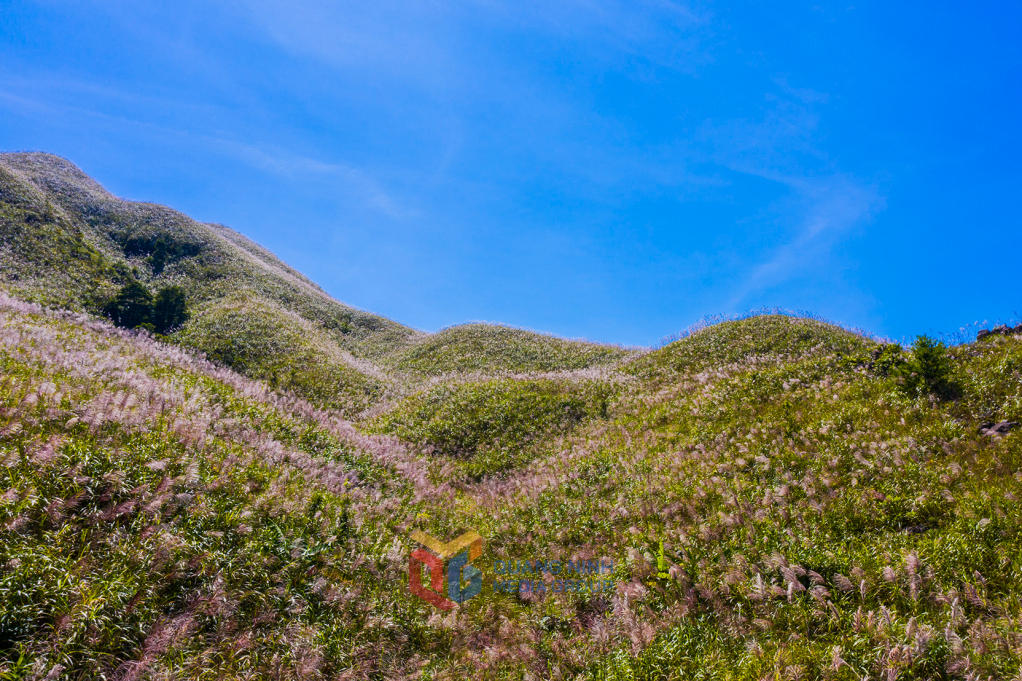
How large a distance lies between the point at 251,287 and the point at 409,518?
49333 millimetres

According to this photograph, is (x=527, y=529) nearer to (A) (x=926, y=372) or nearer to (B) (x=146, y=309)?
(A) (x=926, y=372)

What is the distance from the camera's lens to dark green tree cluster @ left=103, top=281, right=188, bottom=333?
109ft

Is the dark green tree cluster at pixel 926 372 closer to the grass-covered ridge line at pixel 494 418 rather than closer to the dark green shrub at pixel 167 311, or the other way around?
the grass-covered ridge line at pixel 494 418

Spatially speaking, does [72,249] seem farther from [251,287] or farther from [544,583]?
[544,583]

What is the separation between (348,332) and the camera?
176 ft

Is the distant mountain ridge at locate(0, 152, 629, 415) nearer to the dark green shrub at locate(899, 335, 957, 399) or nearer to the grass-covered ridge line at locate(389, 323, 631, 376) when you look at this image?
the grass-covered ridge line at locate(389, 323, 631, 376)

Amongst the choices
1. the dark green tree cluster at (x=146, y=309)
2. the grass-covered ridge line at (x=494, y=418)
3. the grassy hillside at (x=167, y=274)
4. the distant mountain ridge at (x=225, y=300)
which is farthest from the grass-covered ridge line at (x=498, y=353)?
the dark green tree cluster at (x=146, y=309)

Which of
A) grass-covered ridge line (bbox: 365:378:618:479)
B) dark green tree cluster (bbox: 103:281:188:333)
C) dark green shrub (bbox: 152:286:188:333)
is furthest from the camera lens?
dark green shrub (bbox: 152:286:188:333)

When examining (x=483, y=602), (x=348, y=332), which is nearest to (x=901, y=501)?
(x=483, y=602)

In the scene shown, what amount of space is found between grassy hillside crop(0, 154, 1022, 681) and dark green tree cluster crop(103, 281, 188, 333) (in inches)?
887

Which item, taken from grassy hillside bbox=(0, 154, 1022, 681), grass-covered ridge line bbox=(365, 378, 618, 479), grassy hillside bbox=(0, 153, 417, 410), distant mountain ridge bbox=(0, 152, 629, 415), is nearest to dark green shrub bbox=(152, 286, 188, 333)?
distant mountain ridge bbox=(0, 152, 629, 415)

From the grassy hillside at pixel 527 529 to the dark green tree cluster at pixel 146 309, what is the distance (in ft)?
73.9

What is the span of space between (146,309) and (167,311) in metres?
1.31

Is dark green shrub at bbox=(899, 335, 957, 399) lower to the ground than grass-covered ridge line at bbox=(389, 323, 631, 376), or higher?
lower
